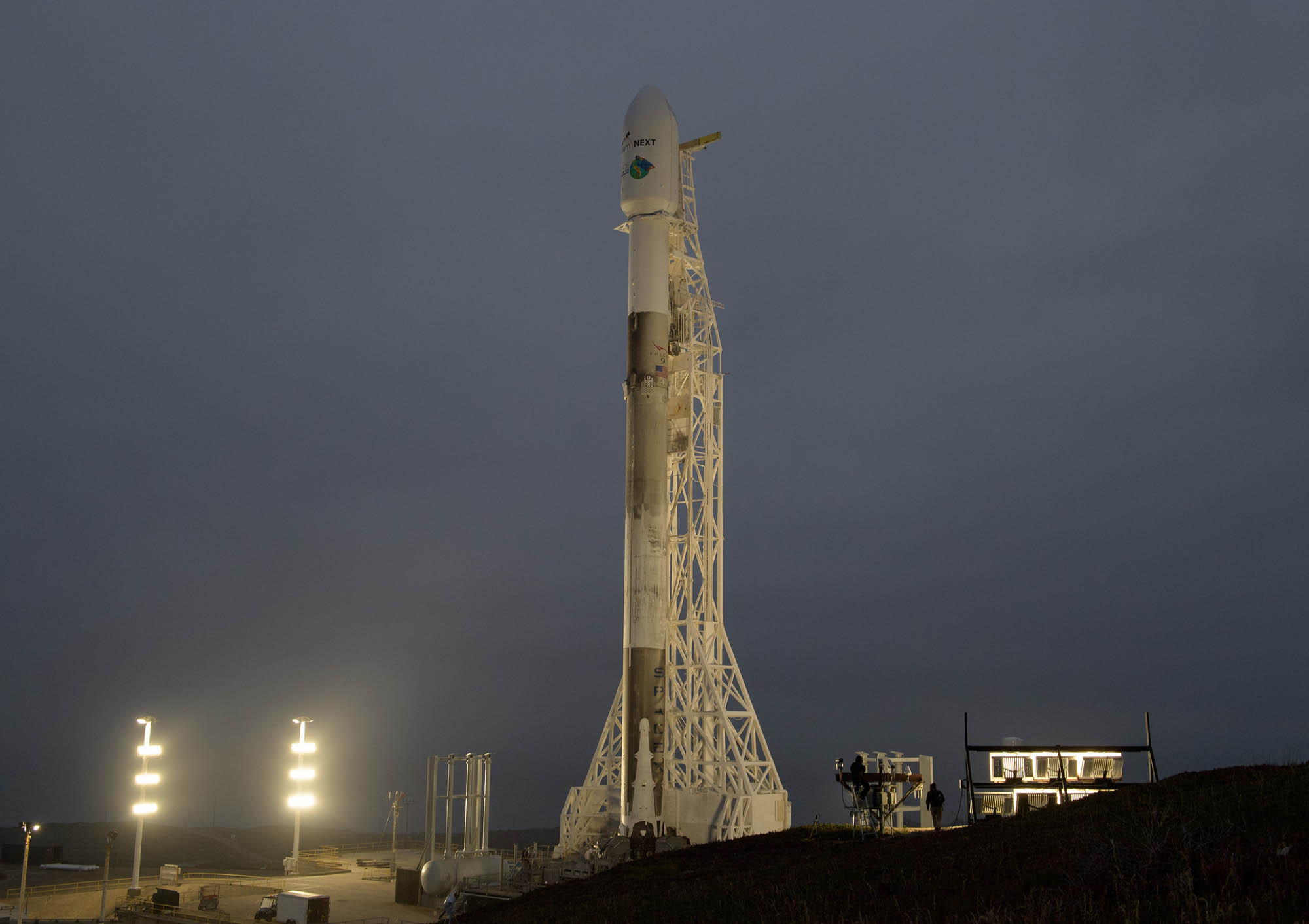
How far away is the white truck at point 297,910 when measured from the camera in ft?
117

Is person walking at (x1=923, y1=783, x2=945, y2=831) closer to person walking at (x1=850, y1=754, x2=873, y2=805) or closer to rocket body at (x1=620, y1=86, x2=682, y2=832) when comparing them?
person walking at (x1=850, y1=754, x2=873, y2=805)

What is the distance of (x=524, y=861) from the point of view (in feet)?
124

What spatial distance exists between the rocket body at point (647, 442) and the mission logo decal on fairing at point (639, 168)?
0.08ft

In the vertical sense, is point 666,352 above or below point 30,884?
above

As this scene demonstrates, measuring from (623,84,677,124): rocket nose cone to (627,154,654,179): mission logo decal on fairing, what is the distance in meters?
1.63

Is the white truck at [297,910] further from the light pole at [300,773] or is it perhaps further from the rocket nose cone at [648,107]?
the rocket nose cone at [648,107]

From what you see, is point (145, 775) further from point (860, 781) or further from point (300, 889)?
point (860, 781)

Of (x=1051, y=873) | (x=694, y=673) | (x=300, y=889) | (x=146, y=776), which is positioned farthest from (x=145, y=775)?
(x=1051, y=873)

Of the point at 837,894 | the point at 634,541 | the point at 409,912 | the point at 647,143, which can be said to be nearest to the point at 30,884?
the point at 409,912

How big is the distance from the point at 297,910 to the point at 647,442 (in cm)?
2002

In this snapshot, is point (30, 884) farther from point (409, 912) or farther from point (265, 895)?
point (409, 912)

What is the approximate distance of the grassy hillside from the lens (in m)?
11.3

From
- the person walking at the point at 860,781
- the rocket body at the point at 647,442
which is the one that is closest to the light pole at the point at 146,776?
the rocket body at the point at 647,442

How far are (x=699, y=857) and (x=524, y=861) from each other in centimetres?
1198
